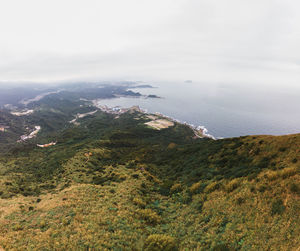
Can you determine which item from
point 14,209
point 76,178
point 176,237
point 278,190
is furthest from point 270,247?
point 76,178

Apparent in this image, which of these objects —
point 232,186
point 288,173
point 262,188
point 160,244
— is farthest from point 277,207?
point 160,244

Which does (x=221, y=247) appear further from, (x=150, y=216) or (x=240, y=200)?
(x=150, y=216)

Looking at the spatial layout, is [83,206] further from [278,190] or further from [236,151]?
[236,151]

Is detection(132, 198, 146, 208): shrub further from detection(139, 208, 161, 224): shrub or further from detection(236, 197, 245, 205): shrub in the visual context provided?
detection(236, 197, 245, 205): shrub

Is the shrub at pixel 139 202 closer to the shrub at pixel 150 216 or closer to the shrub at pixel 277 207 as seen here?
the shrub at pixel 150 216

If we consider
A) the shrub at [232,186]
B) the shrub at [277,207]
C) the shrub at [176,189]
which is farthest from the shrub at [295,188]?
the shrub at [176,189]

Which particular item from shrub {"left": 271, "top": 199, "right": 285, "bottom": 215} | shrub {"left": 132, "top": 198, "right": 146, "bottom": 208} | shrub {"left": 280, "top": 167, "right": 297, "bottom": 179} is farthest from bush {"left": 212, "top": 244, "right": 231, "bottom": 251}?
shrub {"left": 132, "top": 198, "right": 146, "bottom": 208}
